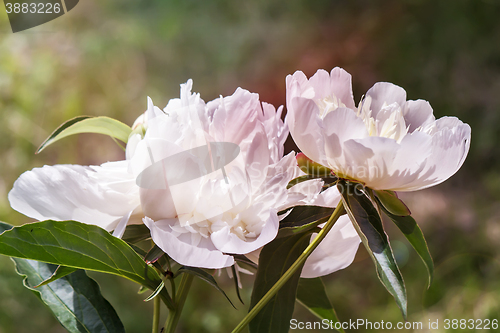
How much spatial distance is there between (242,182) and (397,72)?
1.74 m

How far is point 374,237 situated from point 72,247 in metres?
0.15

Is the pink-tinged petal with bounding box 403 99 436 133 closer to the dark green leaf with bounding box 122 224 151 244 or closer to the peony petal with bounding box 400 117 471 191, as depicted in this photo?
the peony petal with bounding box 400 117 471 191

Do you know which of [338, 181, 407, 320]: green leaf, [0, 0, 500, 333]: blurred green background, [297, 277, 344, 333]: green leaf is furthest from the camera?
[0, 0, 500, 333]: blurred green background

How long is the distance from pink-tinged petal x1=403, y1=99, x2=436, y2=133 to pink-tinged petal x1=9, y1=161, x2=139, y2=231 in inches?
6.8

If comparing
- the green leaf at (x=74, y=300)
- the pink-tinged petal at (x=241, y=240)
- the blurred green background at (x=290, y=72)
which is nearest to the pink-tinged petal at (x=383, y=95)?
the pink-tinged petal at (x=241, y=240)

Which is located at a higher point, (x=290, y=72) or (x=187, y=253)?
(x=187, y=253)

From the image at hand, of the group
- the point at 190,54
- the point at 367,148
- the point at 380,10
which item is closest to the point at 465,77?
the point at 380,10

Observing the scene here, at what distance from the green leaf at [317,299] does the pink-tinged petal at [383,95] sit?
130 millimetres

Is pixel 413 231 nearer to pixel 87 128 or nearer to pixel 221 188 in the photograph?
pixel 221 188

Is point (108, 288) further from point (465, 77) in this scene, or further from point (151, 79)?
point (465, 77)

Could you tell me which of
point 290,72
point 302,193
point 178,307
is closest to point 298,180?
point 302,193

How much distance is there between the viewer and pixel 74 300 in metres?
0.27

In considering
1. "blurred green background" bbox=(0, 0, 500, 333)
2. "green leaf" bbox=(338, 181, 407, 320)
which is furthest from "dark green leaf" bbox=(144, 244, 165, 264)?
"blurred green background" bbox=(0, 0, 500, 333)

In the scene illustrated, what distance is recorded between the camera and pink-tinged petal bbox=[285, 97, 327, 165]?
0.68 feet
